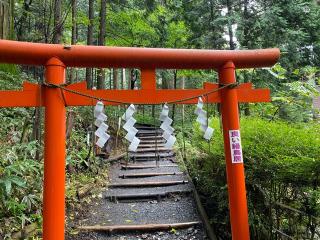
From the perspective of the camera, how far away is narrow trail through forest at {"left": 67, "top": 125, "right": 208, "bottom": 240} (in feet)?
16.9

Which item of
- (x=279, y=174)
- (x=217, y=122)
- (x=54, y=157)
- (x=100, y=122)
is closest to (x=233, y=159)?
(x=279, y=174)

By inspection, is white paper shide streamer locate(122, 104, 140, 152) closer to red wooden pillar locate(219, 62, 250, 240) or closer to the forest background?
red wooden pillar locate(219, 62, 250, 240)

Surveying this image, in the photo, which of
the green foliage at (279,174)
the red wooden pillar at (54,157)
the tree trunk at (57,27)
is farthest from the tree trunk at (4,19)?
the green foliage at (279,174)

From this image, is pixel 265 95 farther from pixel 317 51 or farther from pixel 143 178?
pixel 317 51

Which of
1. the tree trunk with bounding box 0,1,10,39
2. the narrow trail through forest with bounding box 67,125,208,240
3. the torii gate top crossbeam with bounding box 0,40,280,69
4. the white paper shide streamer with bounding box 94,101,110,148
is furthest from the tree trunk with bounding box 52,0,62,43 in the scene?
the white paper shide streamer with bounding box 94,101,110,148

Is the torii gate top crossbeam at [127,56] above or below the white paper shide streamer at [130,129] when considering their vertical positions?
above

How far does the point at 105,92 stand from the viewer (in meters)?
3.10

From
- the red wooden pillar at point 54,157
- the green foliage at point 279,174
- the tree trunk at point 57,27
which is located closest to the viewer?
the red wooden pillar at point 54,157

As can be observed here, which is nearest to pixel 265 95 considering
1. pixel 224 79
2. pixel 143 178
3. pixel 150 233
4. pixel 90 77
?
pixel 224 79

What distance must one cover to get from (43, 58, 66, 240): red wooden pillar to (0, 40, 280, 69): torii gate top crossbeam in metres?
0.12

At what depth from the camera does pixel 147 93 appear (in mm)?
3199

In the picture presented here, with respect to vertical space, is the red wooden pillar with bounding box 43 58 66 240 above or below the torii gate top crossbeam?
below

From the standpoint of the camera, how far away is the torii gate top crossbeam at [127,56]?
9.39 feet

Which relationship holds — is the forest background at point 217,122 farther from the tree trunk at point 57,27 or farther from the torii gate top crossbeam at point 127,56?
the torii gate top crossbeam at point 127,56
